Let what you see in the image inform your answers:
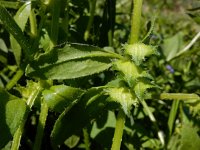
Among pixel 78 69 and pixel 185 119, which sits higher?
pixel 78 69

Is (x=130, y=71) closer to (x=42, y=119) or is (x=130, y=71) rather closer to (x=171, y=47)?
(x=42, y=119)

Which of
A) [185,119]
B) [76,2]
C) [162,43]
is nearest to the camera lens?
[76,2]

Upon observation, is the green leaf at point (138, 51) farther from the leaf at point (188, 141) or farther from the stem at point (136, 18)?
the leaf at point (188, 141)

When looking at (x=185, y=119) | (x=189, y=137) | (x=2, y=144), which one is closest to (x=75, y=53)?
(x=2, y=144)

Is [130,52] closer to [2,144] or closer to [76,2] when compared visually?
[2,144]

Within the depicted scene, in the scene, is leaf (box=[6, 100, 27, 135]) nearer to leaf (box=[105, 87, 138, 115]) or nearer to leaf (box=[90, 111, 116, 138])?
leaf (box=[105, 87, 138, 115])
